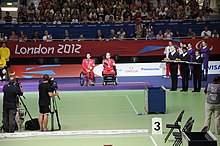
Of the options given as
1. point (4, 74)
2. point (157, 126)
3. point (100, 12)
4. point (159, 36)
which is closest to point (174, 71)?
point (159, 36)

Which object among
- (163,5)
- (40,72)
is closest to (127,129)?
(40,72)

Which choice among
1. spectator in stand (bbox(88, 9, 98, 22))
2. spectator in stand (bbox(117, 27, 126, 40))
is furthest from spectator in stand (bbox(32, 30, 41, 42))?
spectator in stand (bbox(117, 27, 126, 40))

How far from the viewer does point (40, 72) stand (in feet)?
95.6

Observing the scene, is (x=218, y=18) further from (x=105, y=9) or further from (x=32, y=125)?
(x=32, y=125)

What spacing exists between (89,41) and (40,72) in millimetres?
3263

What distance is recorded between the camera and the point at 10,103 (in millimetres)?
15500

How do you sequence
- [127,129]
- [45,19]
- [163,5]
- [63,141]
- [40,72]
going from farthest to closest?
[163,5] < [45,19] < [40,72] < [127,129] < [63,141]

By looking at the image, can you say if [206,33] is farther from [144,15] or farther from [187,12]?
[144,15]

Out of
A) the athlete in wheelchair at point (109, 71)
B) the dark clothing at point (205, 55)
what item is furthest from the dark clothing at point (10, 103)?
the dark clothing at point (205, 55)

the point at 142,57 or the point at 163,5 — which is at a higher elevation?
the point at 163,5

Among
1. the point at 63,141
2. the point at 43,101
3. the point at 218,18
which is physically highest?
the point at 218,18

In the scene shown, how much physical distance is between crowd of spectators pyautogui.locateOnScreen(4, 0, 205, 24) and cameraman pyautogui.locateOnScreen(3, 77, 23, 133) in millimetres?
15691

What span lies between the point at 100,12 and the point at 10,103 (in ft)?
59.3

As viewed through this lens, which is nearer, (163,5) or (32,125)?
(32,125)
